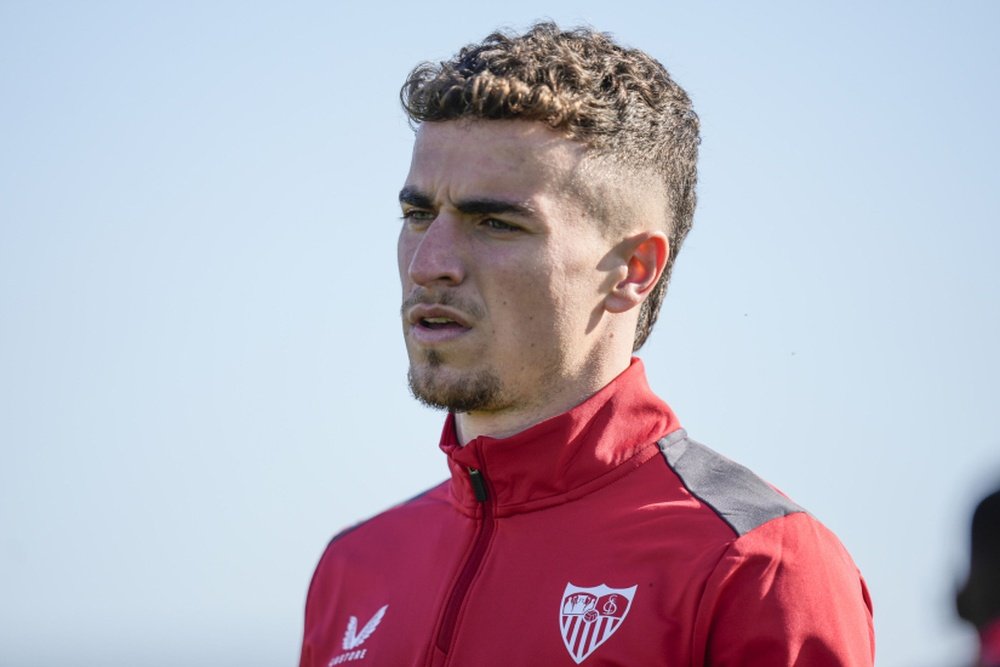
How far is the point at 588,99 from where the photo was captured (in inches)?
200

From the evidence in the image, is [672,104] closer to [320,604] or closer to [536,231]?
[536,231]

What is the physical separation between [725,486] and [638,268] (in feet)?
2.74

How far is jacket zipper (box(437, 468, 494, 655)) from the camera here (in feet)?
15.5

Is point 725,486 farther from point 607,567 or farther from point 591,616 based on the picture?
point 591,616

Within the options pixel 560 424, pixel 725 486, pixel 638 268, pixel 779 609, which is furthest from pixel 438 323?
pixel 779 609

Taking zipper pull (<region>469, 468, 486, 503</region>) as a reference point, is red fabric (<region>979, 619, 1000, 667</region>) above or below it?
below

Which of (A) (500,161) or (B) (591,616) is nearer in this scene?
(B) (591,616)

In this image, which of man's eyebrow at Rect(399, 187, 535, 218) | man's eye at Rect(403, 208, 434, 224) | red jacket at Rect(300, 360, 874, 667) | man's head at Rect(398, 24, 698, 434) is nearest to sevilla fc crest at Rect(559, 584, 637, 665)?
red jacket at Rect(300, 360, 874, 667)

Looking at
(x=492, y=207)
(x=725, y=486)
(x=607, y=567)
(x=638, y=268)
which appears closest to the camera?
(x=607, y=567)

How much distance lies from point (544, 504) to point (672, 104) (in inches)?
60.2

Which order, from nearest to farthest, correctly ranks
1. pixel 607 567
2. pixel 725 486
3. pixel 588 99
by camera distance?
pixel 607 567 < pixel 725 486 < pixel 588 99

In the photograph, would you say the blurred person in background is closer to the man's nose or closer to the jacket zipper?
the jacket zipper

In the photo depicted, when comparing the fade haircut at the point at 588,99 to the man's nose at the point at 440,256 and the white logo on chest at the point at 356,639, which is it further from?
the white logo on chest at the point at 356,639

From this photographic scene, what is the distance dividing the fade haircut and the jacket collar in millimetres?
488
